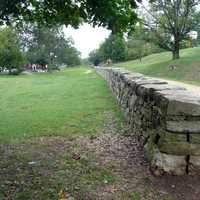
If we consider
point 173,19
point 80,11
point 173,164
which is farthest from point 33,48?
point 173,164

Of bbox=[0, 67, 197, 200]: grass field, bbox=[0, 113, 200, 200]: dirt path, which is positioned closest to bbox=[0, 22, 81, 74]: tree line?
bbox=[0, 67, 197, 200]: grass field

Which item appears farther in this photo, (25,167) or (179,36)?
(179,36)

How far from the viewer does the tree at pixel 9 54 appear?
4056 cm

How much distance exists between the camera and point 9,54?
41281 millimetres

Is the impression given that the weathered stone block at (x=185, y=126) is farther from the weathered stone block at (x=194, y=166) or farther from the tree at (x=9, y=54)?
the tree at (x=9, y=54)

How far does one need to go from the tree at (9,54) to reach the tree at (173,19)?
1844 centimetres

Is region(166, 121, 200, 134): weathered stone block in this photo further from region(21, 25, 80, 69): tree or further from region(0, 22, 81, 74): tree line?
region(21, 25, 80, 69): tree

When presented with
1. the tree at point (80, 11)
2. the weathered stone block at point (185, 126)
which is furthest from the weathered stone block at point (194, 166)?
the tree at point (80, 11)

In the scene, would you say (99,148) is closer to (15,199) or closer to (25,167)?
(25,167)

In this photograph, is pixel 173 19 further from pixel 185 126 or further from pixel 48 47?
pixel 185 126

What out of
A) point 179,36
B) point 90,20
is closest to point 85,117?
point 90,20

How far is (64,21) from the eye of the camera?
5758 mm

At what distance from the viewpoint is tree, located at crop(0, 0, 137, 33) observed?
4.71 meters

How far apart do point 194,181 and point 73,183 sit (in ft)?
4.77
